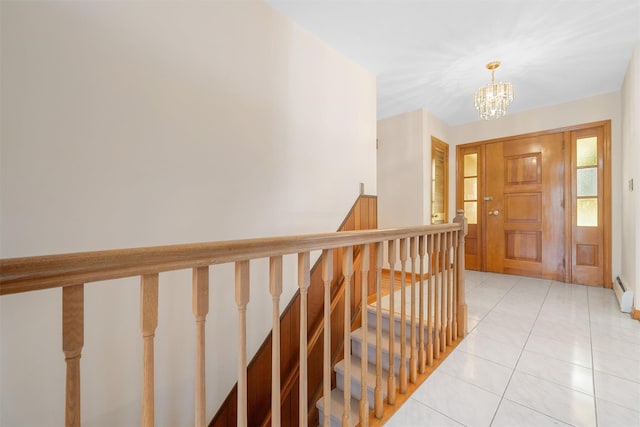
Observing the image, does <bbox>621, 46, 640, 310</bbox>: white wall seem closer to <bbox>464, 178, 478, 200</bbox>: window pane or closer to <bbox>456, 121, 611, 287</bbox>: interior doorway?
<bbox>456, 121, 611, 287</bbox>: interior doorway

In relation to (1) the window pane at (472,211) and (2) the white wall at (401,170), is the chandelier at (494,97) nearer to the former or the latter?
(2) the white wall at (401,170)

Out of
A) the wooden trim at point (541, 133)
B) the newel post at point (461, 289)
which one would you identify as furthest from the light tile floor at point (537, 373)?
the wooden trim at point (541, 133)

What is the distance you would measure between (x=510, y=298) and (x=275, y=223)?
8.65 ft

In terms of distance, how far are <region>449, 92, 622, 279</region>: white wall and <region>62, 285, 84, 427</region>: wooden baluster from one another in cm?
459

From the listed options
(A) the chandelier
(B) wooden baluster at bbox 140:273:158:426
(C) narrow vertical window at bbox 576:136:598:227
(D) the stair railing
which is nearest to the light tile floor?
(D) the stair railing

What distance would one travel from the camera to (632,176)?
2.35m

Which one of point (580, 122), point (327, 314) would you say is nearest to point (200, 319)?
point (327, 314)

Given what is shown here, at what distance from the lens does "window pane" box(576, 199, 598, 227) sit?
3203 mm

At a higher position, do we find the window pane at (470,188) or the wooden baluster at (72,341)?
the window pane at (470,188)

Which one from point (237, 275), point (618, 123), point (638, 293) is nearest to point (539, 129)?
point (618, 123)

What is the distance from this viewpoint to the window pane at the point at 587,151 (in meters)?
3.21

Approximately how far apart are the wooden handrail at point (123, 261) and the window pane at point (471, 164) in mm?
4079

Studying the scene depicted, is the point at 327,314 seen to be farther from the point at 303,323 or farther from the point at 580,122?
the point at 580,122

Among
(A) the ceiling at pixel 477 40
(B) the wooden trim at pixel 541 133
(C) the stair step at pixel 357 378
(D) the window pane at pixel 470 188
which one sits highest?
(A) the ceiling at pixel 477 40
